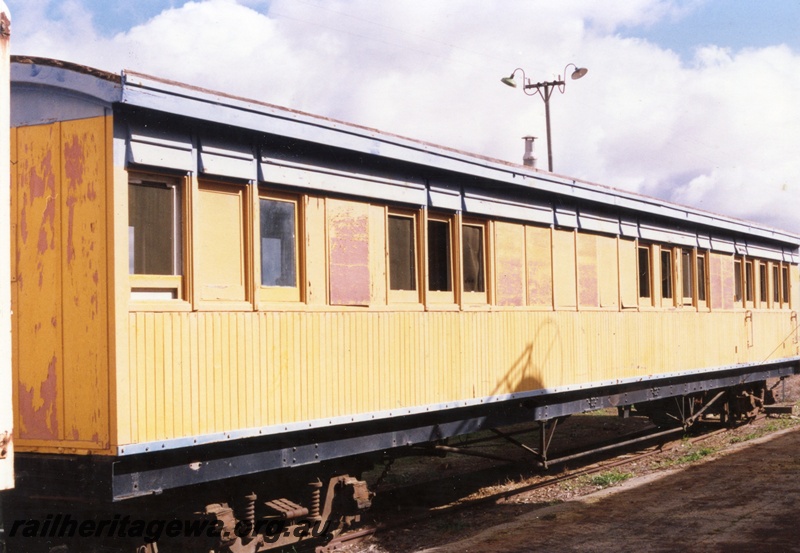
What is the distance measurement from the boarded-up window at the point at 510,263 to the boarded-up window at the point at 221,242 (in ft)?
11.5

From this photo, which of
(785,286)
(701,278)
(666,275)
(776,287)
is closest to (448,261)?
(666,275)

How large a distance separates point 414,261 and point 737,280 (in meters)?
9.27

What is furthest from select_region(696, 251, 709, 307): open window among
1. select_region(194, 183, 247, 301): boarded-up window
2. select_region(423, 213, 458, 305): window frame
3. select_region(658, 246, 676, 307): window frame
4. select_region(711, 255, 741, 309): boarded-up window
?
select_region(194, 183, 247, 301): boarded-up window

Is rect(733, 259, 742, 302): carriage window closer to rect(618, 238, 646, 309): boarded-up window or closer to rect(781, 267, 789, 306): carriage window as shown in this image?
rect(781, 267, 789, 306): carriage window

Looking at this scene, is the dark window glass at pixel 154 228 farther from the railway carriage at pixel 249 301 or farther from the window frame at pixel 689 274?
the window frame at pixel 689 274

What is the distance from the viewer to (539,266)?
10.4 metres

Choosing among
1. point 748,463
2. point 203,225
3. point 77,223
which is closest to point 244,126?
point 203,225

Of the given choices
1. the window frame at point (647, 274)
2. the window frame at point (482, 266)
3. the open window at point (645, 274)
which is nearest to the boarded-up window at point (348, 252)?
the window frame at point (482, 266)

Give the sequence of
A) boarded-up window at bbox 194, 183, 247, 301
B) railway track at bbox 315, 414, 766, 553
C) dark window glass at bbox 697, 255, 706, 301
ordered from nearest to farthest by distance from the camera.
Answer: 1. boarded-up window at bbox 194, 183, 247, 301
2. railway track at bbox 315, 414, 766, 553
3. dark window glass at bbox 697, 255, 706, 301

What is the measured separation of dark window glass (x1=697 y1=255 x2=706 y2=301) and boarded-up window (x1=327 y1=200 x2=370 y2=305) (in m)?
7.91

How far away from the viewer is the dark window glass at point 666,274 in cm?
1344

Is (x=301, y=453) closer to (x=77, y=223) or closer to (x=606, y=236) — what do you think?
(x=77, y=223)

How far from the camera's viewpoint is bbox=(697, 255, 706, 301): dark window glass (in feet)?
47.2

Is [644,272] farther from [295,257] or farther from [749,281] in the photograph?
[295,257]
